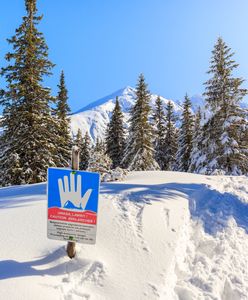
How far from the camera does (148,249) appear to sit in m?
4.82

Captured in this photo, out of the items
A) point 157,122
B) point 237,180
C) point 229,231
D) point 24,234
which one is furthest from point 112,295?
point 157,122

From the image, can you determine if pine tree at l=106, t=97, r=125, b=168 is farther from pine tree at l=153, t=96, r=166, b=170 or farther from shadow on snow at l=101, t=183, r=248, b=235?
shadow on snow at l=101, t=183, r=248, b=235

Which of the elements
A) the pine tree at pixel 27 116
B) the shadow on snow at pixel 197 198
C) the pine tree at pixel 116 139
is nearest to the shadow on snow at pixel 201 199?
the shadow on snow at pixel 197 198

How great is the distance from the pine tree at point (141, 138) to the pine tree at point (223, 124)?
676 centimetres

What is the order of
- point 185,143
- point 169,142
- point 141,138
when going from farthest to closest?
point 169,142 < point 185,143 < point 141,138

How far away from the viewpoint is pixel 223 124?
63.9 feet

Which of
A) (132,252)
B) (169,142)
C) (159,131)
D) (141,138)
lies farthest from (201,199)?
(169,142)

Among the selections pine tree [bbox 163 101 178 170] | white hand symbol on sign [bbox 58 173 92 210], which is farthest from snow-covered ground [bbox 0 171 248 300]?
pine tree [bbox 163 101 178 170]

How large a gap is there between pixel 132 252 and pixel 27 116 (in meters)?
13.4

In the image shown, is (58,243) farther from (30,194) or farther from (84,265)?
(30,194)

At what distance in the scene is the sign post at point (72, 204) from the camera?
3947mm

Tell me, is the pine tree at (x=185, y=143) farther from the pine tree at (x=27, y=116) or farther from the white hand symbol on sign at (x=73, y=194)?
the white hand symbol on sign at (x=73, y=194)

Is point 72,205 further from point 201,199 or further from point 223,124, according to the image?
point 223,124

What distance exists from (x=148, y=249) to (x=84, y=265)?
129 cm
